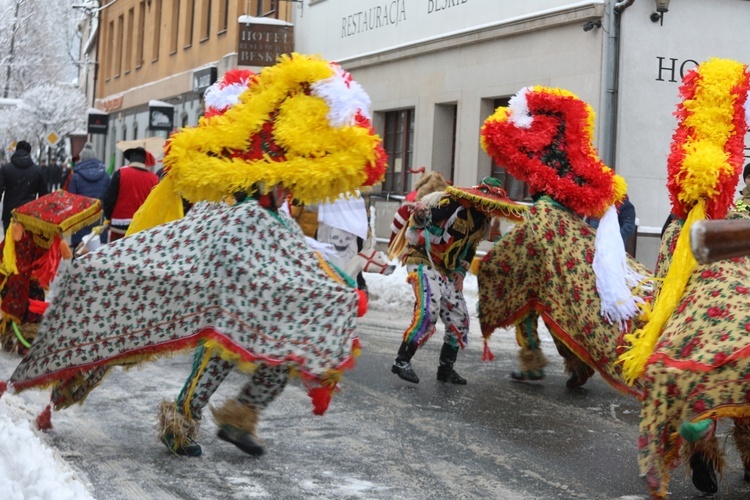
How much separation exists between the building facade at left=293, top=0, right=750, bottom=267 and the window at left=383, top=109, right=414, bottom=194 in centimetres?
2

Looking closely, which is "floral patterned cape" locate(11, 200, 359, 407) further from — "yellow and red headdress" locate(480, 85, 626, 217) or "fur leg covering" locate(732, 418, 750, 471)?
"yellow and red headdress" locate(480, 85, 626, 217)

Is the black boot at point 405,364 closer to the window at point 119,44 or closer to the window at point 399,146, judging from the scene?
the window at point 399,146

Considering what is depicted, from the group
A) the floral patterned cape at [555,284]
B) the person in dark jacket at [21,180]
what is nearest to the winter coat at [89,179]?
the person in dark jacket at [21,180]

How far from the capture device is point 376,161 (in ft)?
19.1

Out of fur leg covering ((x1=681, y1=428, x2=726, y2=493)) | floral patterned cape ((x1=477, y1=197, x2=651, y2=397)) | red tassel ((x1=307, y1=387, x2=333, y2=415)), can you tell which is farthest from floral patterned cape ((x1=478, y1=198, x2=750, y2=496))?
floral patterned cape ((x1=477, y1=197, x2=651, y2=397))

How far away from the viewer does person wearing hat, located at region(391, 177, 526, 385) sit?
26.8ft

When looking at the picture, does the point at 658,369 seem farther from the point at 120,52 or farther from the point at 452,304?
the point at 120,52

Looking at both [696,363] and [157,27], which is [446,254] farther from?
[157,27]

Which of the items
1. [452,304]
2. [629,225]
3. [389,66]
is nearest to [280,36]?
[389,66]

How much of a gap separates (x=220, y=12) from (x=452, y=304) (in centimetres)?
2210

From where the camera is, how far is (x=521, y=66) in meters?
17.0

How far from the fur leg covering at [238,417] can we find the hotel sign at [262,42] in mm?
17445

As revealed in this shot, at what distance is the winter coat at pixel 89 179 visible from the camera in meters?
11.8

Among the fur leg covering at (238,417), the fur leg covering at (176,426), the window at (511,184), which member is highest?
the window at (511,184)
